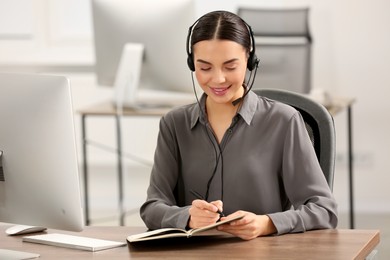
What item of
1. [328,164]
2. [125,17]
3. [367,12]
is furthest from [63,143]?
[367,12]

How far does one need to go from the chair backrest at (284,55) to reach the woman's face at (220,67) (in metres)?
2.54

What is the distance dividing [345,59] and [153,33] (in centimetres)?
168

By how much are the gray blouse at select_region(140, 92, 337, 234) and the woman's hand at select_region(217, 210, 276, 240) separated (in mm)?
106

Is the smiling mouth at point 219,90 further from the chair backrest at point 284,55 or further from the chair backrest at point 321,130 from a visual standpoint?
the chair backrest at point 284,55

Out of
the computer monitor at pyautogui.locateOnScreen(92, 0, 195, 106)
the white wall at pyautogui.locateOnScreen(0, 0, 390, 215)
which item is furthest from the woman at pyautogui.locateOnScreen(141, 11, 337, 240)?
the white wall at pyautogui.locateOnScreen(0, 0, 390, 215)

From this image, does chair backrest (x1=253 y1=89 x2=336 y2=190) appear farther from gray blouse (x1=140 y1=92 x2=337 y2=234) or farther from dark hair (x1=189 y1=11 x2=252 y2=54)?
dark hair (x1=189 y1=11 x2=252 y2=54)

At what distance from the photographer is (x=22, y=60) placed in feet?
18.9

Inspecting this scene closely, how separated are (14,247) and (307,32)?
2985mm

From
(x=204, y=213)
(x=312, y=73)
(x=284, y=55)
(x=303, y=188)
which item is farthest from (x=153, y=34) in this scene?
(x=204, y=213)

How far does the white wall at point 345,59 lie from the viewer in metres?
5.34

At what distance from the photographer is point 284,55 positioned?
15.5ft

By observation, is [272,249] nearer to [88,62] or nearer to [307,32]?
[307,32]

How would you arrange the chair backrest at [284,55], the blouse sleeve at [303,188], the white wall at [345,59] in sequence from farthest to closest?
the white wall at [345,59], the chair backrest at [284,55], the blouse sleeve at [303,188]

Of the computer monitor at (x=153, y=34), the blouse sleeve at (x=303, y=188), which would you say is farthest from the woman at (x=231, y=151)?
the computer monitor at (x=153, y=34)
